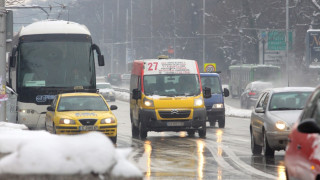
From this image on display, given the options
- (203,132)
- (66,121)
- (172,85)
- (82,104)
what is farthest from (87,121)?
(203,132)

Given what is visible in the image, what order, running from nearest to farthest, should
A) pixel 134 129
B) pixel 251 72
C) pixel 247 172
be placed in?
pixel 247 172 < pixel 134 129 < pixel 251 72

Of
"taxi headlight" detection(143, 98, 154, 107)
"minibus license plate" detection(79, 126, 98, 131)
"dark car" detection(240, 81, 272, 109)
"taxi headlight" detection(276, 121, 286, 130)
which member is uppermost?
"taxi headlight" detection(276, 121, 286, 130)

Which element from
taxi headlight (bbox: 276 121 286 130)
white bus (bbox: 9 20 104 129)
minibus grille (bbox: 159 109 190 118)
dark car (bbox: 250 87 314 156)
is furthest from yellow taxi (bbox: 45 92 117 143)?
taxi headlight (bbox: 276 121 286 130)

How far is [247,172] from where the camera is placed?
15523 millimetres

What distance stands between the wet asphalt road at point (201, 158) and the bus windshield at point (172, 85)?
1299mm

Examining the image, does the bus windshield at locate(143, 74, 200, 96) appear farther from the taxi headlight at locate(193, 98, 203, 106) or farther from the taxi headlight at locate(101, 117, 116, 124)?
the taxi headlight at locate(101, 117, 116, 124)

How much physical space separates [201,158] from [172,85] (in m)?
8.06

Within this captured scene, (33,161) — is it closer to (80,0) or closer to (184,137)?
(184,137)

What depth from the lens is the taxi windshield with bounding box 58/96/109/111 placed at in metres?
24.2

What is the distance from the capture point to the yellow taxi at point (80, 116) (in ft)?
75.2

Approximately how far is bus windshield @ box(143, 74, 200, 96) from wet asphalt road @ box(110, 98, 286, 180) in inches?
51.1

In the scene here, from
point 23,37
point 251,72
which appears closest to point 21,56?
point 23,37

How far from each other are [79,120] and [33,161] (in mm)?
15853

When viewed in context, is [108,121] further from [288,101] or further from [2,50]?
[288,101]
